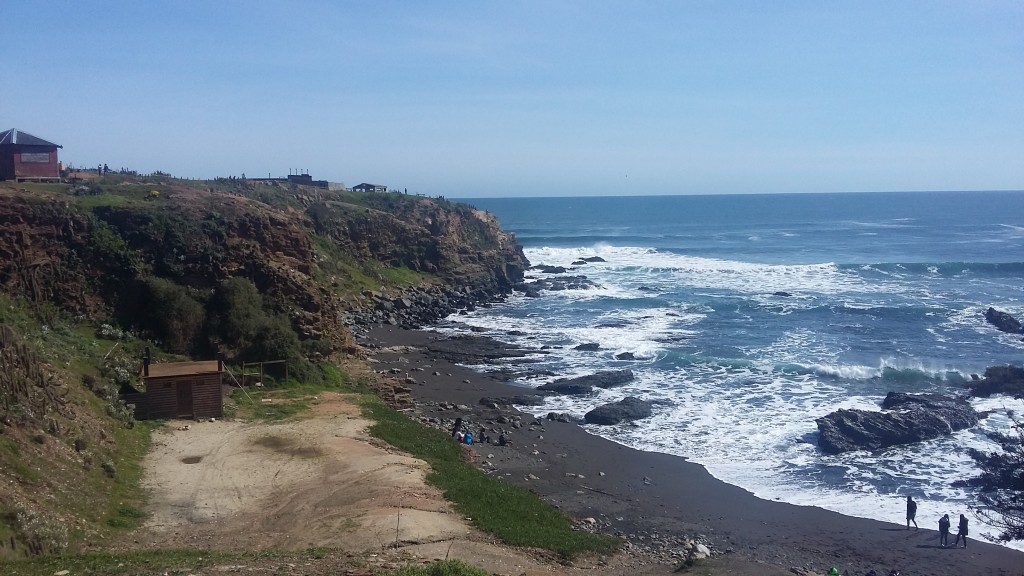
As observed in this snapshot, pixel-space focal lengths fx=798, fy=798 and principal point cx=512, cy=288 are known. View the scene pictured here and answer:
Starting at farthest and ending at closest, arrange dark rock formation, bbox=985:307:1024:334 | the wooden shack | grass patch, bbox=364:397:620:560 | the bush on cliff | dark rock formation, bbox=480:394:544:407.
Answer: dark rock formation, bbox=985:307:1024:334 < dark rock formation, bbox=480:394:544:407 < the bush on cliff < the wooden shack < grass patch, bbox=364:397:620:560

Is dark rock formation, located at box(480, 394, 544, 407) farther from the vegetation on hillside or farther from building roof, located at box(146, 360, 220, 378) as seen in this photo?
building roof, located at box(146, 360, 220, 378)

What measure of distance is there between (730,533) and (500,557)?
6259 mm

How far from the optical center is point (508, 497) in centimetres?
1698

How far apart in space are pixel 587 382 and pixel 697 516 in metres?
11.8

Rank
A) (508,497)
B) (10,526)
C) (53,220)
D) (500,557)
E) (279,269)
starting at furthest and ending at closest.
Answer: (279,269)
(53,220)
(508,497)
(500,557)
(10,526)

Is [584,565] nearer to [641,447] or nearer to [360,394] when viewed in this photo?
[641,447]

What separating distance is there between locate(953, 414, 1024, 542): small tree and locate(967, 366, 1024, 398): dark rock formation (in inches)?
239

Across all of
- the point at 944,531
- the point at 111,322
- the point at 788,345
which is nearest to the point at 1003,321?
the point at 788,345

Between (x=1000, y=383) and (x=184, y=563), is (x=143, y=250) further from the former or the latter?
(x=1000, y=383)

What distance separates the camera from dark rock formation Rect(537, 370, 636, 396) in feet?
94.9

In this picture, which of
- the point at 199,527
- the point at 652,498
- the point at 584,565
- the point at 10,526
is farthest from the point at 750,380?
the point at 10,526

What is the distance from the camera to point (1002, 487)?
19.5m

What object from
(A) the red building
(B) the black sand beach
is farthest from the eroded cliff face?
(B) the black sand beach

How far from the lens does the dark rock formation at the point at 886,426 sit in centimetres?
2288
